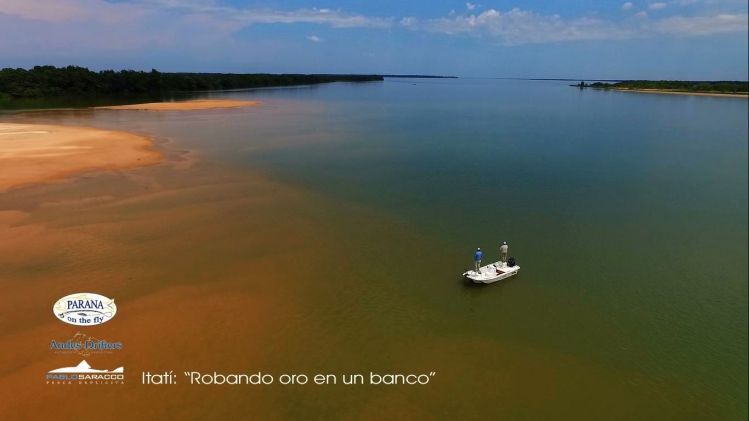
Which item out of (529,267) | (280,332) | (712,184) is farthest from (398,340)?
(712,184)

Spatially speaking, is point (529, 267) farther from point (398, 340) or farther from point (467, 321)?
point (398, 340)

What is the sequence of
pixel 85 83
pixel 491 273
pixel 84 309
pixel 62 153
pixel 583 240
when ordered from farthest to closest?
pixel 85 83
pixel 62 153
pixel 583 240
pixel 491 273
pixel 84 309

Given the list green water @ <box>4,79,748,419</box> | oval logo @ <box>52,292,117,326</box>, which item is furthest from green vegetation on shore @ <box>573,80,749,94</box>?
oval logo @ <box>52,292,117,326</box>

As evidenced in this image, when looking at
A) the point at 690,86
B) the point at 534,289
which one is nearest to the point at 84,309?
the point at 534,289

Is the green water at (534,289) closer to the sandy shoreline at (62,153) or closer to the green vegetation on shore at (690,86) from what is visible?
the sandy shoreline at (62,153)

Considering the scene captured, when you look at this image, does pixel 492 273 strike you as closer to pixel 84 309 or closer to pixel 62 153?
pixel 84 309

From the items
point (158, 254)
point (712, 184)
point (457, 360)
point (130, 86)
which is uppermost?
point (130, 86)
